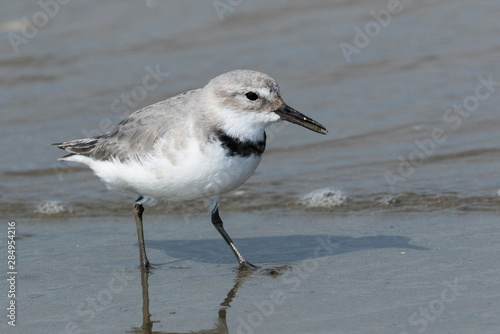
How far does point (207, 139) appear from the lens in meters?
5.97


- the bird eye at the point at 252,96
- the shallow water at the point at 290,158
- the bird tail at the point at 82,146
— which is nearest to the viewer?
the shallow water at the point at 290,158

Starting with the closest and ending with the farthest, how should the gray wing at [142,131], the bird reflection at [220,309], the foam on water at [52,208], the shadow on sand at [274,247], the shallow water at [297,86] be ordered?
the bird reflection at [220,309] < the gray wing at [142,131] < the shadow on sand at [274,247] < the foam on water at [52,208] < the shallow water at [297,86]

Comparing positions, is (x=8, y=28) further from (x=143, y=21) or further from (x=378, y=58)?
(x=378, y=58)

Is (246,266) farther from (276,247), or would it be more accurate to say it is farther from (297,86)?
(297,86)

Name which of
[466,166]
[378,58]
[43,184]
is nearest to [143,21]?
[378,58]

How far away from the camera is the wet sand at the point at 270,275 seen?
5.28 metres

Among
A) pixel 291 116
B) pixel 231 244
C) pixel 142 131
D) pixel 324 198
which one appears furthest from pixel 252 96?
pixel 324 198

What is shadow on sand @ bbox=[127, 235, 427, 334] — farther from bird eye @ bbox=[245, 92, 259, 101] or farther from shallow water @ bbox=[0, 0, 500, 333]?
bird eye @ bbox=[245, 92, 259, 101]

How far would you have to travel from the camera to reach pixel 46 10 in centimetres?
1361

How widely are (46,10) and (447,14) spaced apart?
6583mm

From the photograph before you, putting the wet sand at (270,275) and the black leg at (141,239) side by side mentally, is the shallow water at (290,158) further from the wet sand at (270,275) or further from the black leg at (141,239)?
the black leg at (141,239)

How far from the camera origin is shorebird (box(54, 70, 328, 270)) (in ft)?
19.6

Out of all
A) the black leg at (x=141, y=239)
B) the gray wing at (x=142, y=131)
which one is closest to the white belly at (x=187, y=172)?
the gray wing at (x=142, y=131)

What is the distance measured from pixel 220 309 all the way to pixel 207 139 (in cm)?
126
